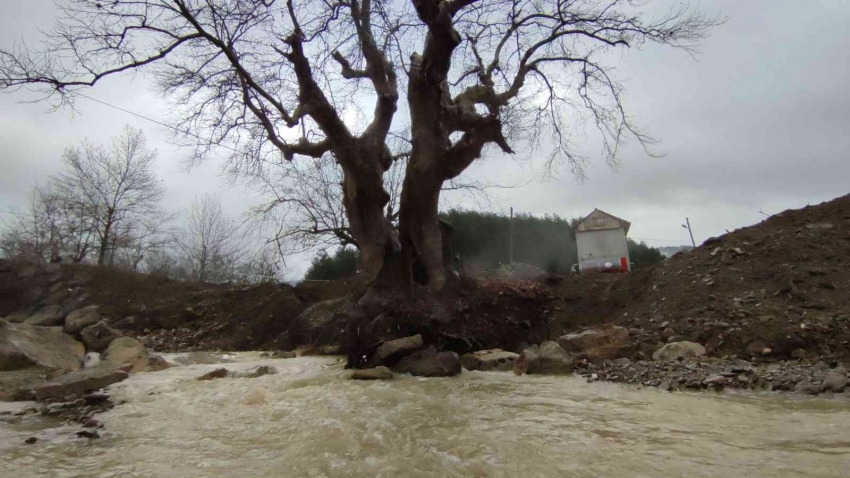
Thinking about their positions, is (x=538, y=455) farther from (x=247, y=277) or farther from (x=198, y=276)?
(x=198, y=276)

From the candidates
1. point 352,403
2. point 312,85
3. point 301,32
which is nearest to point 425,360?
point 352,403

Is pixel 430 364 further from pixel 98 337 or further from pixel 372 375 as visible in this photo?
pixel 98 337

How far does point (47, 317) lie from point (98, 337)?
28.4 feet

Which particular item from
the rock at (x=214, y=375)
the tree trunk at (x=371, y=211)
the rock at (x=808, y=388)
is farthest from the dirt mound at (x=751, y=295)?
the rock at (x=214, y=375)

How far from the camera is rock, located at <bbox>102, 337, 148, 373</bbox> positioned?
722 cm

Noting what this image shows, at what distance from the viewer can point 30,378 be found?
571 cm

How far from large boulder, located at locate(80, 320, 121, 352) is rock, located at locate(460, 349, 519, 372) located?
642 cm

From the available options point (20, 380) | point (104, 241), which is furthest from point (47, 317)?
point (20, 380)

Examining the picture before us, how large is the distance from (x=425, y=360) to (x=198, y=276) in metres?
24.5

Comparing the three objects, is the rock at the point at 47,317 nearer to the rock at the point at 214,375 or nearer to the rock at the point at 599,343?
the rock at the point at 214,375

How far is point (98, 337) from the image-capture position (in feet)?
29.0

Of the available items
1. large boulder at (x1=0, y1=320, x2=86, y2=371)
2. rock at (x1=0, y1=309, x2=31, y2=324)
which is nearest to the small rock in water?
large boulder at (x1=0, y1=320, x2=86, y2=371)

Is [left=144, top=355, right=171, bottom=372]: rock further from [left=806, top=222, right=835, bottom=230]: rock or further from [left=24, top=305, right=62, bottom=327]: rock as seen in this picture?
[left=806, top=222, right=835, bottom=230]: rock

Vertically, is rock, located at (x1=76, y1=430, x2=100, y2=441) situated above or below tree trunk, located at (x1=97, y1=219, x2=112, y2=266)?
below
